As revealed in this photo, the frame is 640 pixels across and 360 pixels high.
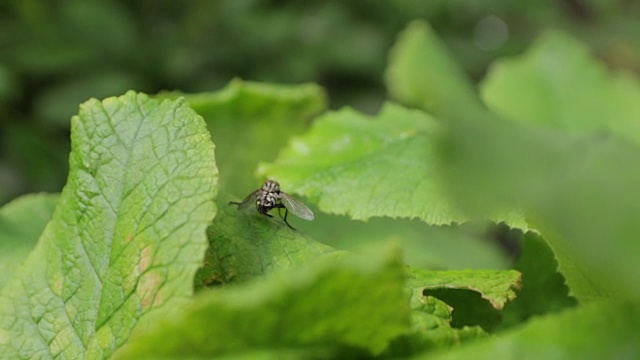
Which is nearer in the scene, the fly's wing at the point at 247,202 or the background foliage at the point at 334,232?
the background foliage at the point at 334,232

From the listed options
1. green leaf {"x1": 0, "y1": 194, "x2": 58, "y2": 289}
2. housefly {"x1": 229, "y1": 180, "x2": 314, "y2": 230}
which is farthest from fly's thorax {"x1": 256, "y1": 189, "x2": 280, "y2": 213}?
green leaf {"x1": 0, "y1": 194, "x2": 58, "y2": 289}

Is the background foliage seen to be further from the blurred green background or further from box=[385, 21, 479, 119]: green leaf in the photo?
the blurred green background

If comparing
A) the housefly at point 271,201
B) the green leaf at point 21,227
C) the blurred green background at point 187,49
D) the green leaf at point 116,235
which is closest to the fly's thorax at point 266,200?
the housefly at point 271,201

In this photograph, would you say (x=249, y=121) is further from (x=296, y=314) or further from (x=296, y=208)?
(x=296, y=314)

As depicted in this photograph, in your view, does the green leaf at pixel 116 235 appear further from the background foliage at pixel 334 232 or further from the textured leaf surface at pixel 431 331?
the textured leaf surface at pixel 431 331

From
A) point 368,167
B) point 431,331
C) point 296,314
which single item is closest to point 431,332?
point 431,331
